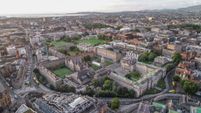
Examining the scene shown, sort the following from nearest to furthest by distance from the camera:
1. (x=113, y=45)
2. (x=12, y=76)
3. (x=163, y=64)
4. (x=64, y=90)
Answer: (x=64, y=90)
(x=12, y=76)
(x=163, y=64)
(x=113, y=45)

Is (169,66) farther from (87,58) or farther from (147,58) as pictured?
(87,58)

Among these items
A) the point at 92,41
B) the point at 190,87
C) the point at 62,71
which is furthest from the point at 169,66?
the point at 92,41

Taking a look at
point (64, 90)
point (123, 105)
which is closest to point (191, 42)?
point (123, 105)

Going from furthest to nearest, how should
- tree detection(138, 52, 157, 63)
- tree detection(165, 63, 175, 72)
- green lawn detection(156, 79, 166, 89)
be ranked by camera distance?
tree detection(138, 52, 157, 63), tree detection(165, 63, 175, 72), green lawn detection(156, 79, 166, 89)

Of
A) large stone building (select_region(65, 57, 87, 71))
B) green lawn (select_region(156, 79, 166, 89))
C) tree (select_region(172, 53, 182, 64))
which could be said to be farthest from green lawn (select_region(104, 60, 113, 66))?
tree (select_region(172, 53, 182, 64))

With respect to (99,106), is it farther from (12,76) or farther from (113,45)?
(113,45)

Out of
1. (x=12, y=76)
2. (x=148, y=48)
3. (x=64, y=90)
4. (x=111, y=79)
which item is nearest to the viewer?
(x=64, y=90)

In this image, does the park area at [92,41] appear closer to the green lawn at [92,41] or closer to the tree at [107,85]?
the green lawn at [92,41]

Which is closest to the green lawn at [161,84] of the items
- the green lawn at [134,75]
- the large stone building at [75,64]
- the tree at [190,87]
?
the tree at [190,87]

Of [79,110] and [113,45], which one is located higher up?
[113,45]

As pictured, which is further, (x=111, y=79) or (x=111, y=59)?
(x=111, y=59)

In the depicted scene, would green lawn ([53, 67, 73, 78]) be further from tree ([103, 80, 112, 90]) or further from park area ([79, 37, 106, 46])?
park area ([79, 37, 106, 46])
